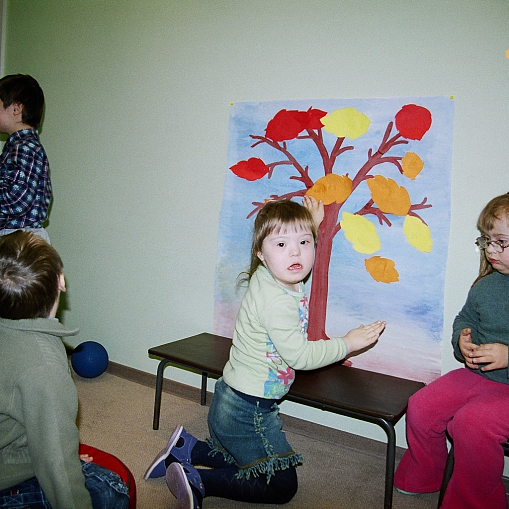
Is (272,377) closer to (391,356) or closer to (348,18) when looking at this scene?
(391,356)

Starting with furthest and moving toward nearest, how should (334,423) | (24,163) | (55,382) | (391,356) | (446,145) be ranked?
(24,163), (334,423), (391,356), (446,145), (55,382)

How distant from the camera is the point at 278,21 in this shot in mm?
2127

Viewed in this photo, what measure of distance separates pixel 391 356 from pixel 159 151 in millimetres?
1540

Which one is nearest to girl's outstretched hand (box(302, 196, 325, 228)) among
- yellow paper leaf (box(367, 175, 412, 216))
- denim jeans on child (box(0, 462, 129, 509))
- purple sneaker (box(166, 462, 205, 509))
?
yellow paper leaf (box(367, 175, 412, 216))

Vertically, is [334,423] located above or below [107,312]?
below

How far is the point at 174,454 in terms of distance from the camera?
174 cm

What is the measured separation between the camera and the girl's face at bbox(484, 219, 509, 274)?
1.56 metres

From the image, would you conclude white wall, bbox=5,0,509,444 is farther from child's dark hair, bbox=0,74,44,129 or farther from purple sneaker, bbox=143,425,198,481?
purple sneaker, bbox=143,425,198,481

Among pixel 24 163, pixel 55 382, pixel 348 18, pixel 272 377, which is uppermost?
pixel 348 18

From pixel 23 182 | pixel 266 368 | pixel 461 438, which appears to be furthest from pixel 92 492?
pixel 23 182

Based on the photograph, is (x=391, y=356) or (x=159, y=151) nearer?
(x=391, y=356)

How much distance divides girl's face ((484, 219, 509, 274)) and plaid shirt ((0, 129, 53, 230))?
1.98m

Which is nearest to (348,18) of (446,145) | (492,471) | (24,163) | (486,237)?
(446,145)

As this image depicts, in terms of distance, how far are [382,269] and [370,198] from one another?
30 cm
